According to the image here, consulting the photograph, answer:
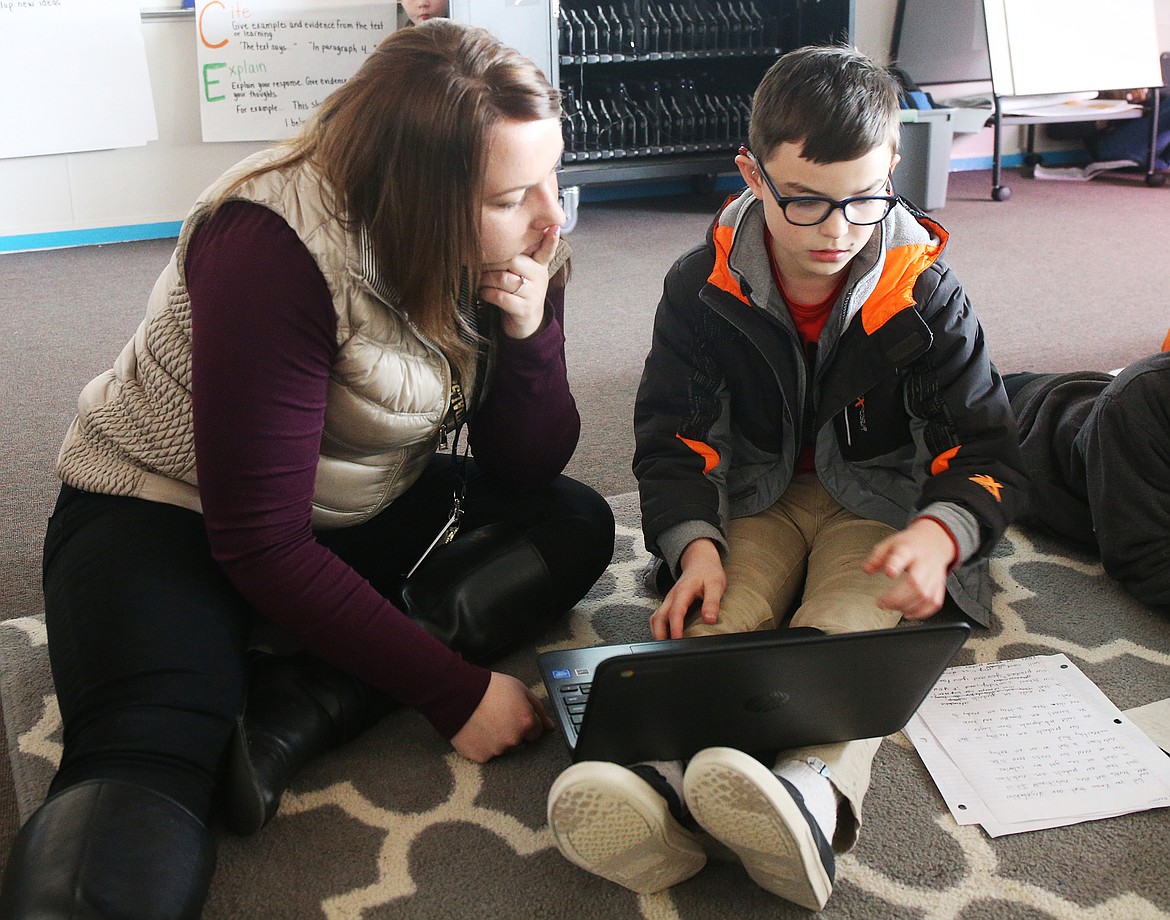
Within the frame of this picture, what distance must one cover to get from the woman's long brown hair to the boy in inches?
12.5

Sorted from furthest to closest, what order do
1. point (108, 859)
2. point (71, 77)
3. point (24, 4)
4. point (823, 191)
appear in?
point (71, 77)
point (24, 4)
point (823, 191)
point (108, 859)

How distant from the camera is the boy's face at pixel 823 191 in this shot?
1106 mm

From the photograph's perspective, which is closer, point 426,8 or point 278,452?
point 278,452

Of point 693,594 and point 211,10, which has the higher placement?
point 211,10

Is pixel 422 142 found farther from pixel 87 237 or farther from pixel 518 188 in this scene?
pixel 87 237

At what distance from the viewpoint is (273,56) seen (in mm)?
3289

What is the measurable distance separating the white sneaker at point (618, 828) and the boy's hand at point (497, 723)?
0.66 feet

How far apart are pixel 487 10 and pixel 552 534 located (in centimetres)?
218

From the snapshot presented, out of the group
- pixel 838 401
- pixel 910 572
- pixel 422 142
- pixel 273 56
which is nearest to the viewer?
pixel 422 142

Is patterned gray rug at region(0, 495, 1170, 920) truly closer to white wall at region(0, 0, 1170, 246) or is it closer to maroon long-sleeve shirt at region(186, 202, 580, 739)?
maroon long-sleeve shirt at region(186, 202, 580, 739)

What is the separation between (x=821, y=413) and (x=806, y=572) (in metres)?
0.20

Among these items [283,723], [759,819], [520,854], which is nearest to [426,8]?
[283,723]

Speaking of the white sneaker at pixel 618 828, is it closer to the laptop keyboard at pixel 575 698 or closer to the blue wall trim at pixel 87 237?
the laptop keyboard at pixel 575 698

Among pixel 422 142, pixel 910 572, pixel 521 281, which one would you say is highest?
pixel 422 142
